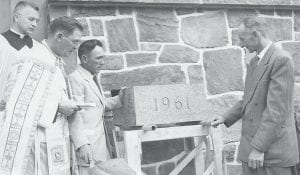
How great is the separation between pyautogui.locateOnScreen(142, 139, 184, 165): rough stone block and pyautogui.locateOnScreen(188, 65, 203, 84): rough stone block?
544 millimetres

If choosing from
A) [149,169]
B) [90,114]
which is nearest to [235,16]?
[149,169]

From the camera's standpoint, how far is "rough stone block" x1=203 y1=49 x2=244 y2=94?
4.14 meters

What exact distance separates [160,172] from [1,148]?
67.8 inches

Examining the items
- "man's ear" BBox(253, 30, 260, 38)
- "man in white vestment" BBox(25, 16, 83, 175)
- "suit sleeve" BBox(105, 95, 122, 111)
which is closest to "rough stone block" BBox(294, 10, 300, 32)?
"man's ear" BBox(253, 30, 260, 38)

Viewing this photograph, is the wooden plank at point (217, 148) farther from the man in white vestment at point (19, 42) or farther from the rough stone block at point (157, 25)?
the man in white vestment at point (19, 42)

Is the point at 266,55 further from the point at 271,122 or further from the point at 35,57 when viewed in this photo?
the point at 35,57

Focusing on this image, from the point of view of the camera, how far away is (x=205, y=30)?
4.15m

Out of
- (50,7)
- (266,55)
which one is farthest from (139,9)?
(266,55)

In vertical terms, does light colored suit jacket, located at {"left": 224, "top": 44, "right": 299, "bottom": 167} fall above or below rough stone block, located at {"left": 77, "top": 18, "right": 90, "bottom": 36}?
below

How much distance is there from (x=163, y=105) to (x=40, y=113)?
3.27 ft

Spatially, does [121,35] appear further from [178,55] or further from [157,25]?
[178,55]

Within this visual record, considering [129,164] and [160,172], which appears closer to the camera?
[129,164]

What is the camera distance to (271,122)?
2809mm

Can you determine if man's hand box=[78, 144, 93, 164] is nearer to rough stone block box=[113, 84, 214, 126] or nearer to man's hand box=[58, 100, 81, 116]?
man's hand box=[58, 100, 81, 116]
